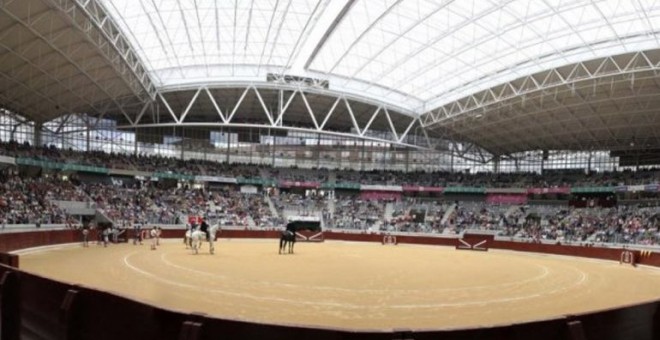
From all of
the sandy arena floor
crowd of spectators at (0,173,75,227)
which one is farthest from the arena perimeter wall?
crowd of spectators at (0,173,75,227)

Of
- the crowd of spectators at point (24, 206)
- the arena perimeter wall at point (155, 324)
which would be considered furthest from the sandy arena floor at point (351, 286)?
the crowd of spectators at point (24, 206)

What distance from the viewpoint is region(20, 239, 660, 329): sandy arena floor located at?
15398 millimetres

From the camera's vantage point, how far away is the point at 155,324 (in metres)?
5.88

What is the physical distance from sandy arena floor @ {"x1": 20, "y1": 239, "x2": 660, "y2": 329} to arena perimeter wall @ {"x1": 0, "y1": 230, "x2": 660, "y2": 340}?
3744mm

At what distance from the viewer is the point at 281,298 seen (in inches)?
698

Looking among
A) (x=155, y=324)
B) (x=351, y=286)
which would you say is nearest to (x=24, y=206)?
(x=351, y=286)

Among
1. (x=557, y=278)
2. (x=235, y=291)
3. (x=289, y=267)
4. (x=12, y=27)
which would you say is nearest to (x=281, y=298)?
(x=235, y=291)

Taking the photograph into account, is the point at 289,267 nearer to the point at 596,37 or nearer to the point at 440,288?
the point at 440,288

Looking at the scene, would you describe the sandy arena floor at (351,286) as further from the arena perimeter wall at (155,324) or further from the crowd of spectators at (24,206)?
Answer: the crowd of spectators at (24,206)

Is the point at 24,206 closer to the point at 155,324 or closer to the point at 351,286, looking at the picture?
the point at 351,286

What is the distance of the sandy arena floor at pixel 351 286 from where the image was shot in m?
15.4

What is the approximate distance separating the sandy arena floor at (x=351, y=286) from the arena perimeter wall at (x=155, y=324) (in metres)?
3.74

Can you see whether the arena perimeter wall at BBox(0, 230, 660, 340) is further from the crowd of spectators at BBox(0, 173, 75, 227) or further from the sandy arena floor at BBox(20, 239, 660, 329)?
the crowd of spectators at BBox(0, 173, 75, 227)

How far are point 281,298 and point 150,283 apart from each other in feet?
19.4
